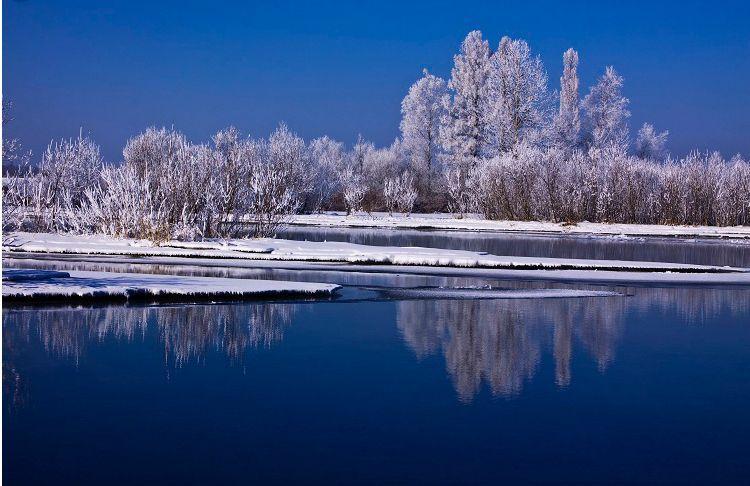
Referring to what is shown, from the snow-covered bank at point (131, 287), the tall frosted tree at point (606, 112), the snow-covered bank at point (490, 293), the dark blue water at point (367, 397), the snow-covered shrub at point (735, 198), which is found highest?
the tall frosted tree at point (606, 112)

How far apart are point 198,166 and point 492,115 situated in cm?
2768

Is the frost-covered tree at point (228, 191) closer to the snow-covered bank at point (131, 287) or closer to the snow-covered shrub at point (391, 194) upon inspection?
the snow-covered bank at point (131, 287)

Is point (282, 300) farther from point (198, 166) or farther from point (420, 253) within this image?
point (198, 166)

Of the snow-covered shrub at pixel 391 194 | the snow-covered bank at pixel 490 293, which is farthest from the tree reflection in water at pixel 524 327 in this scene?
the snow-covered shrub at pixel 391 194

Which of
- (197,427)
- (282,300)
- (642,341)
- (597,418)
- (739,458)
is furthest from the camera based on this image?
(282,300)

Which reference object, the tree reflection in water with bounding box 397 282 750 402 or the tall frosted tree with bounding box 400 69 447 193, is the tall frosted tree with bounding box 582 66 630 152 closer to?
the tall frosted tree with bounding box 400 69 447 193

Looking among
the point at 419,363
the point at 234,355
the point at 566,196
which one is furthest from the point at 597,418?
the point at 566,196

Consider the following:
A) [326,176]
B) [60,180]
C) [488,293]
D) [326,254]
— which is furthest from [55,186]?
[326,176]

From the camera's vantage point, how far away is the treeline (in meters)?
24.4

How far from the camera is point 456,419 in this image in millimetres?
6770

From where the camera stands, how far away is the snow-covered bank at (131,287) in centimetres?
1241

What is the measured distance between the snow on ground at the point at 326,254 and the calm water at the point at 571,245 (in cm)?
342

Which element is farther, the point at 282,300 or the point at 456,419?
the point at 282,300

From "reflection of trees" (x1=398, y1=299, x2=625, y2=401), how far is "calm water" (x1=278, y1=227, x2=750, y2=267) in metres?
10.6
